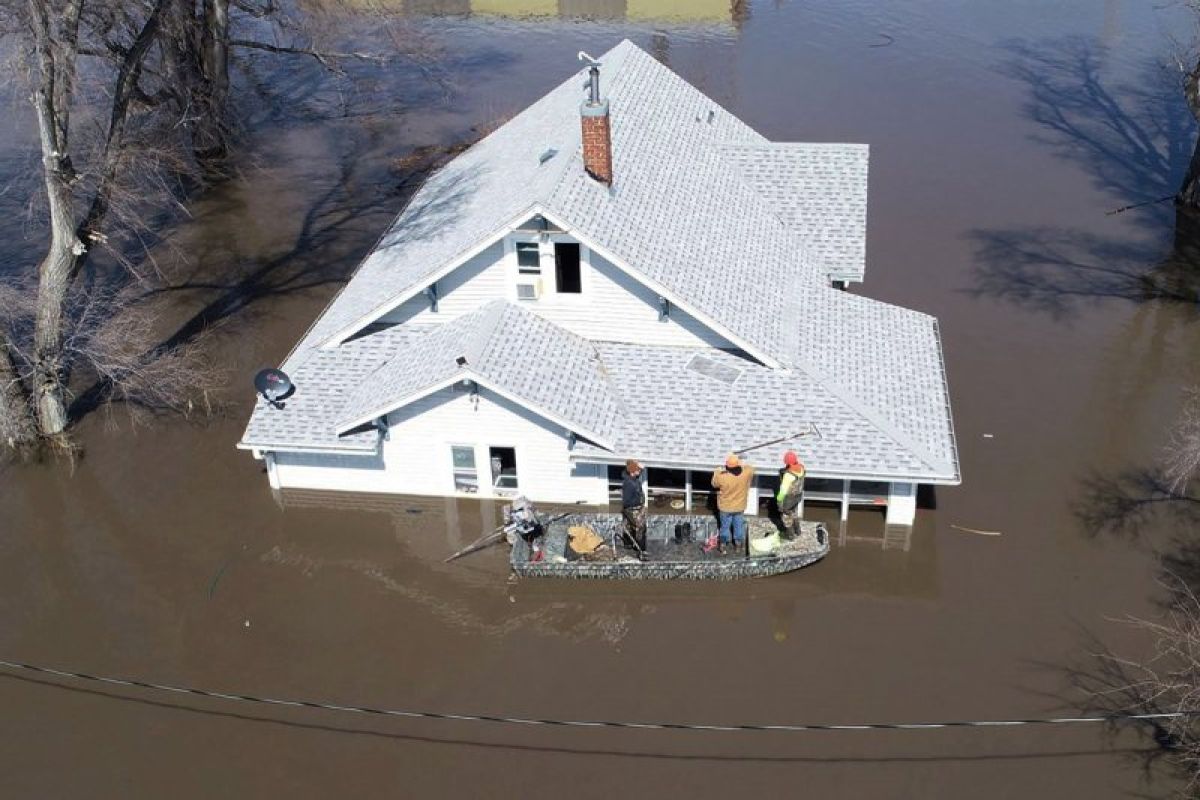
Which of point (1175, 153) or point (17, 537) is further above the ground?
point (1175, 153)

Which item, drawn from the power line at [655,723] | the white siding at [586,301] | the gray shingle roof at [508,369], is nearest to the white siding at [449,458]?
the gray shingle roof at [508,369]

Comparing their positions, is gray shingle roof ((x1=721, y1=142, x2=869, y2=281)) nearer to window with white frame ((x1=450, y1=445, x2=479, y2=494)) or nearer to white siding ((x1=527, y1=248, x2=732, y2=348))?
white siding ((x1=527, y1=248, x2=732, y2=348))

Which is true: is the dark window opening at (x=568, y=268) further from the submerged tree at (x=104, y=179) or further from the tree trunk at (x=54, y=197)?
the tree trunk at (x=54, y=197)

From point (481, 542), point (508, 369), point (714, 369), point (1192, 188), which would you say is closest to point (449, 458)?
point (481, 542)

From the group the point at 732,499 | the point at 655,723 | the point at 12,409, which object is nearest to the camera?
the point at 655,723

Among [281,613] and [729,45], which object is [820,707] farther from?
[729,45]

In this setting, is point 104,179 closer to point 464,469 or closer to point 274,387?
point 274,387

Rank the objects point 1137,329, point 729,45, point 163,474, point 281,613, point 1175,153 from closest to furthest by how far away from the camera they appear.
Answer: point 281,613 → point 163,474 → point 1137,329 → point 1175,153 → point 729,45

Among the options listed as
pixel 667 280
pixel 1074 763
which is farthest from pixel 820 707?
pixel 667 280
